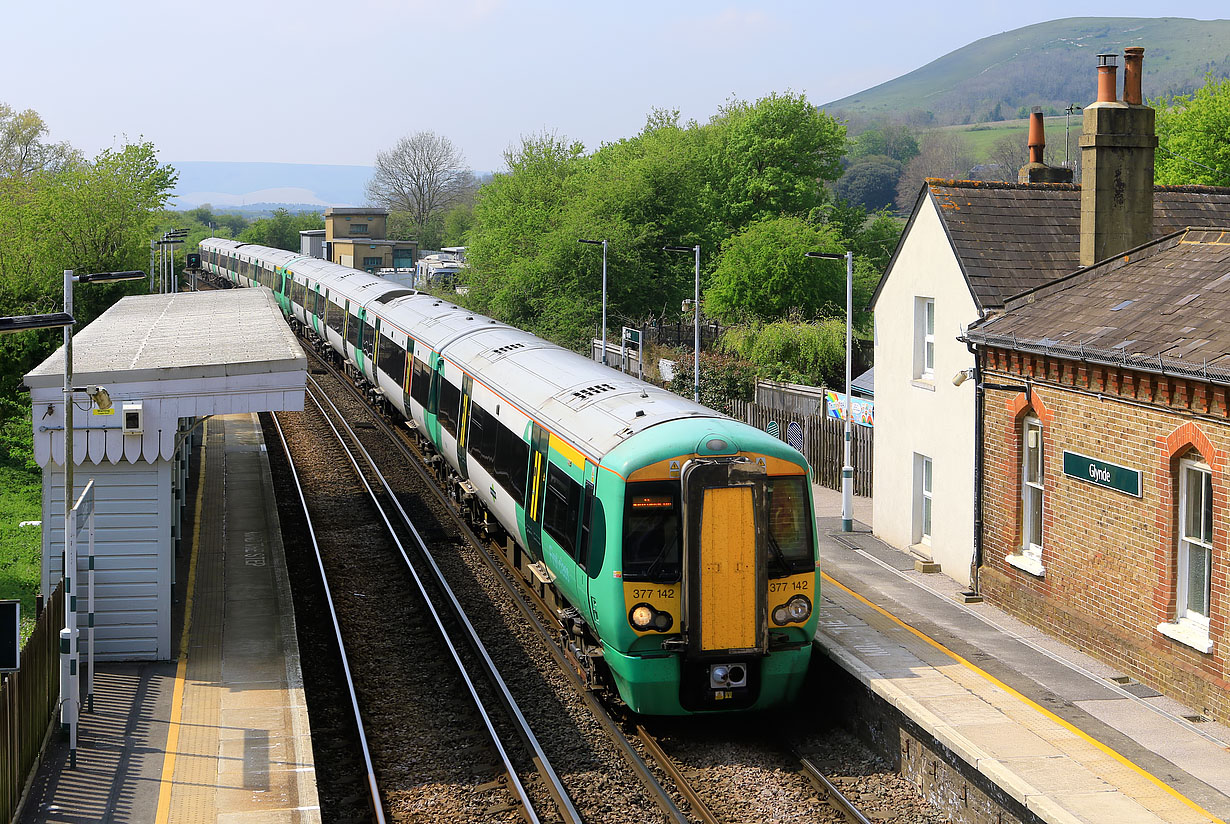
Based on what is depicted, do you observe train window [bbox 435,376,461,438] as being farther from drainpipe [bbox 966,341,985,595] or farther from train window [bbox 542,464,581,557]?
drainpipe [bbox 966,341,985,595]

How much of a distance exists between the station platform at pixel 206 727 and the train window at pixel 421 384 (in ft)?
19.2

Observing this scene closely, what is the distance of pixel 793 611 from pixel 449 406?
34.3 feet

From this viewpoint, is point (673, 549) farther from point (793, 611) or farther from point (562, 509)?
point (562, 509)

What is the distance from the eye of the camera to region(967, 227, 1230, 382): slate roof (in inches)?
457

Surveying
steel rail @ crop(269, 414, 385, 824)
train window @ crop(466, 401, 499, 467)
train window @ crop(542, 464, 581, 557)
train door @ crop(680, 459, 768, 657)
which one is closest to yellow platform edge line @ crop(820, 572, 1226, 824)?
train door @ crop(680, 459, 768, 657)

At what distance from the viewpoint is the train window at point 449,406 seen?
19906mm

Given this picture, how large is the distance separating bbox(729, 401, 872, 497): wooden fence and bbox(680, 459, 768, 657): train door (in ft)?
36.3

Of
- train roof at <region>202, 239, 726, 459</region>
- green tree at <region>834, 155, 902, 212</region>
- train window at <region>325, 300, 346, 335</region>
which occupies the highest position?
green tree at <region>834, 155, 902, 212</region>

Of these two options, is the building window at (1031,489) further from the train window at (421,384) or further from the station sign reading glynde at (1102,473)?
the train window at (421,384)

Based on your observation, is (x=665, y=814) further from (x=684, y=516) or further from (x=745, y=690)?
(x=684, y=516)

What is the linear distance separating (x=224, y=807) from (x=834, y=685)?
6139 millimetres

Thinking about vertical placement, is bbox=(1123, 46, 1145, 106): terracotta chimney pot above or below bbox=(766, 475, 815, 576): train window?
above

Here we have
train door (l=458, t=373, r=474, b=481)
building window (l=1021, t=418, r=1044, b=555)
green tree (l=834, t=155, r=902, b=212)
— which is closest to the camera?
building window (l=1021, t=418, r=1044, b=555)

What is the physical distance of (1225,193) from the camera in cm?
1878
